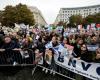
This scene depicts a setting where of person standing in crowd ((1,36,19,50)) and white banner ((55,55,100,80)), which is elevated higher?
person standing in crowd ((1,36,19,50))

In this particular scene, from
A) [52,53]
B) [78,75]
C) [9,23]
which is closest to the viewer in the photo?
[78,75]

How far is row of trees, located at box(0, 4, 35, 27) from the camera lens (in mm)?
109438

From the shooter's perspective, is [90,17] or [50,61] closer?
[50,61]

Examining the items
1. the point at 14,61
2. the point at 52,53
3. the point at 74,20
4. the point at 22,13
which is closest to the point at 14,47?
the point at 14,61

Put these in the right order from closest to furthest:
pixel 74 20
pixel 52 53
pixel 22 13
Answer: pixel 52 53 → pixel 22 13 → pixel 74 20

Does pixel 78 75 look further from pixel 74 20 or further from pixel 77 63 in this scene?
pixel 74 20

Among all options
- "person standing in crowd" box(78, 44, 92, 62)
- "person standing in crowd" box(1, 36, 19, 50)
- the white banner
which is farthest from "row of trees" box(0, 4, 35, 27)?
"person standing in crowd" box(78, 44, 92, 62)

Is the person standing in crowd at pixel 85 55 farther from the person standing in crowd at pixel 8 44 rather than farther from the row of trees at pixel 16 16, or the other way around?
the row of trees at pixel 16 16

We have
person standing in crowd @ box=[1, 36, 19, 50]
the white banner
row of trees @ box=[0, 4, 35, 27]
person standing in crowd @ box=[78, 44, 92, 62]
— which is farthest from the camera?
row of trees @ box=[0, 4, 35, 27]

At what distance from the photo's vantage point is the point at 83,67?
11.5 metres

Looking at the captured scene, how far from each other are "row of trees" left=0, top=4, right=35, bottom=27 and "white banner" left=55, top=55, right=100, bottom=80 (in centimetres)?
9513

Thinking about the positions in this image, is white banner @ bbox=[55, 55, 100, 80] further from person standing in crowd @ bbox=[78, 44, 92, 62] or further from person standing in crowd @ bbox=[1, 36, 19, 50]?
person standing in crowd @ bbox=[1, 36, 19, 50]

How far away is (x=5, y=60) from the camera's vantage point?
1262cm

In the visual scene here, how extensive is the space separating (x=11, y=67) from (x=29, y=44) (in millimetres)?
1948
